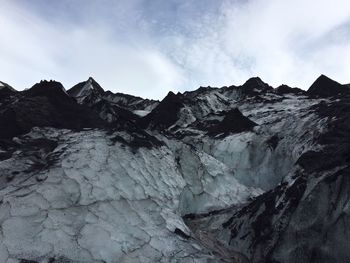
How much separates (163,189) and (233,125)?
10156mm

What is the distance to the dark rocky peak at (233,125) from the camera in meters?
21.8

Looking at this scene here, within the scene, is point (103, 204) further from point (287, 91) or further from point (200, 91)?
point (200, 91)

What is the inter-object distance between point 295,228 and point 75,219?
16.9 feet

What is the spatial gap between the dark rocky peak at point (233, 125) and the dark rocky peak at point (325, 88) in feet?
21.1

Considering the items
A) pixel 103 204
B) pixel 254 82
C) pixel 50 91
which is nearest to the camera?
pixel 103 204

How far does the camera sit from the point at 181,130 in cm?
2491

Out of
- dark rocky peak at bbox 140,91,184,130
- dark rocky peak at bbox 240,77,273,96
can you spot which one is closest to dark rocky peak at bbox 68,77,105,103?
dark rocky peak at bbox 140,91,184,130

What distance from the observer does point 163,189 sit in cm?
1341

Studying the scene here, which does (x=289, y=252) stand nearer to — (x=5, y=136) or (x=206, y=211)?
(x=206, y=211)

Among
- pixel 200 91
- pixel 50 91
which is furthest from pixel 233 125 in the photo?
pixel 200 91

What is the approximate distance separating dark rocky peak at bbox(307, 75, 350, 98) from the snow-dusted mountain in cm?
698

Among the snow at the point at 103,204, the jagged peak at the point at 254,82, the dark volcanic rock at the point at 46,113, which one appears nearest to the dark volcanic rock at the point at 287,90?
the jagged peak at the point at 254,82

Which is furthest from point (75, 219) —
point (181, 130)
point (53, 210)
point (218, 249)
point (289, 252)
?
point (181, 130)

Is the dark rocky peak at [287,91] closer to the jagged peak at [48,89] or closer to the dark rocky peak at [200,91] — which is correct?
the dark rocky peak at [200,91]
